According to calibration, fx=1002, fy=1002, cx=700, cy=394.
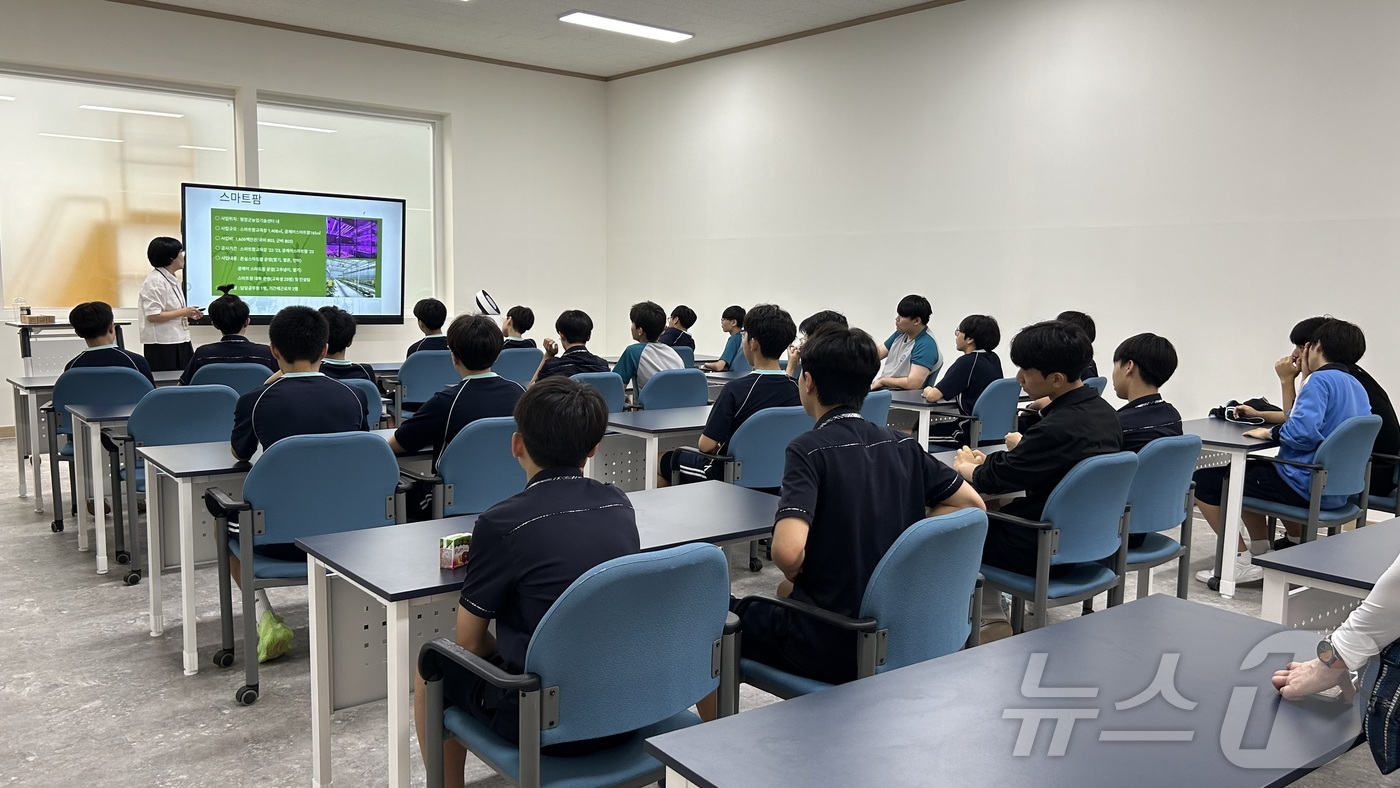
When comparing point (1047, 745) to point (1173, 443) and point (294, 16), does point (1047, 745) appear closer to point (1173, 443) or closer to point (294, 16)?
point (1173, 443)

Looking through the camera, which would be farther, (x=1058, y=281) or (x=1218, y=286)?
(x=1058, y=281)

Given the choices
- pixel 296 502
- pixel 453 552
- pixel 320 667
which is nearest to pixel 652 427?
pixel 296 502

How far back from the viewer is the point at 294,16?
8.46 m

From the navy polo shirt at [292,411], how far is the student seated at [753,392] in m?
1.39

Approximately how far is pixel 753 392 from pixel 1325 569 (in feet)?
7.71

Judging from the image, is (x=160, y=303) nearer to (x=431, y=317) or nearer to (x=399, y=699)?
(x=431, y=317)

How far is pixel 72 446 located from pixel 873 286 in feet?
18.8

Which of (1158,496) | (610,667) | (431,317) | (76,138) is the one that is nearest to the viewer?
(610,667)

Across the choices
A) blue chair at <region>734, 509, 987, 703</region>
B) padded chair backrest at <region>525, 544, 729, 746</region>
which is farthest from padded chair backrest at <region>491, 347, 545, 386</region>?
padded chair backrest at <region>525, 544, 729, 746</region>

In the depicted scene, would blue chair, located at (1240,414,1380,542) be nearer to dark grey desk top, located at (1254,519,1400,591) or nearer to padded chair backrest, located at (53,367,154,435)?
dark grey desk top, located at (1254,519,1400,591)

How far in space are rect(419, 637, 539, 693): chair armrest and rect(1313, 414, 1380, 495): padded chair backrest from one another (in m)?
3.57

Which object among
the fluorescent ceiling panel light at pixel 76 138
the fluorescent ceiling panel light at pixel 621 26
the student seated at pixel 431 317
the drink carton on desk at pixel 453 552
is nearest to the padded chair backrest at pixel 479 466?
the drink carton on desk at pixel 453 552

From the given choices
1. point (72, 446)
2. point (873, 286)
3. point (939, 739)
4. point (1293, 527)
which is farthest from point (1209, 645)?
point (873, 286)

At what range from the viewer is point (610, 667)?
5.59 feet
